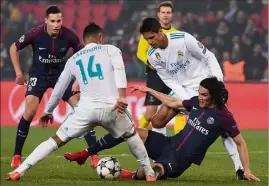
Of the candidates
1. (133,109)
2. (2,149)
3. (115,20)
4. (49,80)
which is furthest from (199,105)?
(115,20)

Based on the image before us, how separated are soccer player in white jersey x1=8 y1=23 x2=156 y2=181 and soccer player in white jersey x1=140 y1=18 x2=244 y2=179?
4.17 ft

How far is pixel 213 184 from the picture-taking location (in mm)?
9453

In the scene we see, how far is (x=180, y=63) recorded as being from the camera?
37.2 ft

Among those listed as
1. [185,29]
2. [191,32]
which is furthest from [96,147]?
[185,29]

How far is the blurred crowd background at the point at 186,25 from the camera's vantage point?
68.5 feet

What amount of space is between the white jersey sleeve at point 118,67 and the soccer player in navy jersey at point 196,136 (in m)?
0.37

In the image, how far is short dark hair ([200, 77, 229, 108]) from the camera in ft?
31.2

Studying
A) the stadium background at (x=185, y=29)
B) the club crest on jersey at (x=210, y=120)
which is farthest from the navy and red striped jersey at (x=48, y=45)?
the stadium background at (x=185, y=29)

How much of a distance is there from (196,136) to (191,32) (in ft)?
38.1

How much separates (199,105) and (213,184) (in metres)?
0.92

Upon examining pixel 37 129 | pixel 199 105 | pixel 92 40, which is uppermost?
pixel 92 40

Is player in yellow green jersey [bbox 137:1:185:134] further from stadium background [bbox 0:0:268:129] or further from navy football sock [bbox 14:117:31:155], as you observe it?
stadium background [bbox 0:0:268:129]

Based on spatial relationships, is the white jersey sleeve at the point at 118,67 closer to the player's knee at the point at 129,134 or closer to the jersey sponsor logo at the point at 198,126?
the player's knee at the point at 129,134

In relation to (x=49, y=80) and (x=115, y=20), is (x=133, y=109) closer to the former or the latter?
(x=115, y=20)
